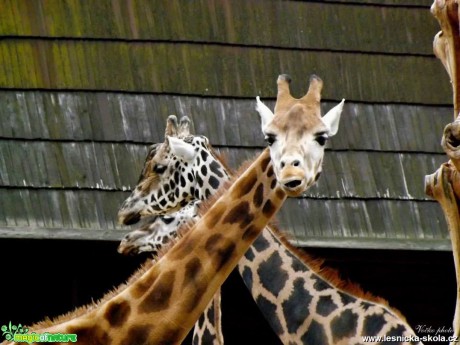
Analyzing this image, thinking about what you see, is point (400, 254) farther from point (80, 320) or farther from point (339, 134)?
point (80, 320)

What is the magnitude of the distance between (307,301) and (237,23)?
14.2 feet

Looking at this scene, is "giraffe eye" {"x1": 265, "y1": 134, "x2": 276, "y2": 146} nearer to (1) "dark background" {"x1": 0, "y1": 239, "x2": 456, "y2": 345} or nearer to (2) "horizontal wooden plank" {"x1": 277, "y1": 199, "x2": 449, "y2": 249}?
(1) "dark background" {"x1": 0, "y1": 239, "x2": 456, "y2": 345}

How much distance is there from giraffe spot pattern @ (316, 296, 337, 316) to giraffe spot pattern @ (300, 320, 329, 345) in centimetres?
6

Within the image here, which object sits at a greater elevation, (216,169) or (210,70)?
(210,70)

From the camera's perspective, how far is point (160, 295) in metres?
6.01

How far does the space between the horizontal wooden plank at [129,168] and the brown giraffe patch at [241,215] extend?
4.60m

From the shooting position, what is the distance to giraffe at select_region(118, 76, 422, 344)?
717 cm

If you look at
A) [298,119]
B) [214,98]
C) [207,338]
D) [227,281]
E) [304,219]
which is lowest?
[298,119]

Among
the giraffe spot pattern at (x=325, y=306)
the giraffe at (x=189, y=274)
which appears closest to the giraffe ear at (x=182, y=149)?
the giraffe spot pattern at (x=325, y=306)

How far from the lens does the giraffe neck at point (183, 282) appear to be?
5.95 m

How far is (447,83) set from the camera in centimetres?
1162

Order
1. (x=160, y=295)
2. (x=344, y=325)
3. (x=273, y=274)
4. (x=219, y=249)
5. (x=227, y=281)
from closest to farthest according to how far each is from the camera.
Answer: (x=160, y=295)
(x=219, y=249)
(x=344, y=325)
(x=273, y=274)
(x=227, y=281)

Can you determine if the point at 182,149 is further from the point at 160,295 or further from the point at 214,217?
the point at 160,295

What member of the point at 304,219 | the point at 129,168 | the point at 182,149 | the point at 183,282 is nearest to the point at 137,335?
the point at 183,282
